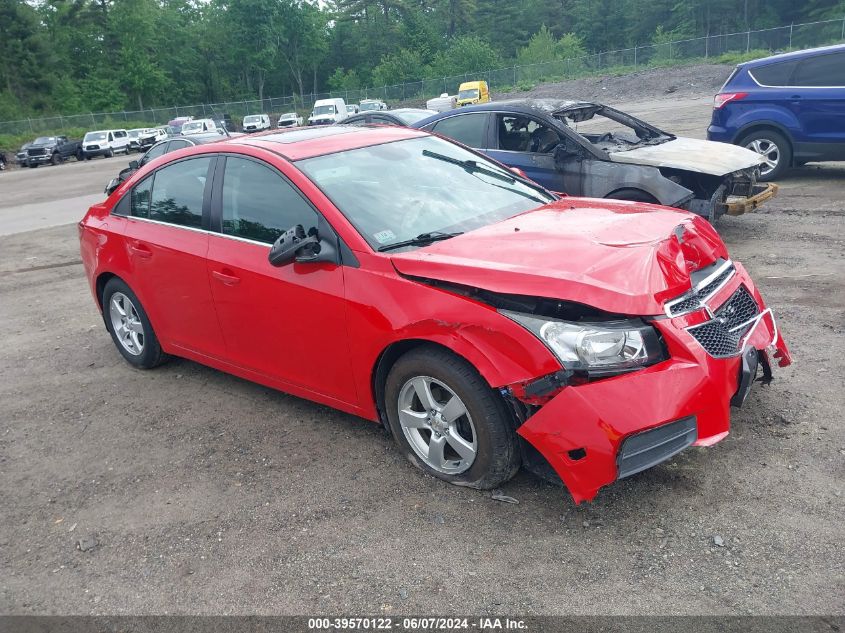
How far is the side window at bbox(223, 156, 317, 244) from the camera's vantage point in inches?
161

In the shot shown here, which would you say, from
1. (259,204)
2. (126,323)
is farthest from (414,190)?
(126,323)

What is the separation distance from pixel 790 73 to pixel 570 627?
32.8ft

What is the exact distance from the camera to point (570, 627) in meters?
2.64

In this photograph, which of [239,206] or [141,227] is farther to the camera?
[141,227]

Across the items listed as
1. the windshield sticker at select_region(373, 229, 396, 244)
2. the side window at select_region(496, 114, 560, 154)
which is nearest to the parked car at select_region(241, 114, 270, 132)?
the side window at select_region(496, 114, 560, 154)

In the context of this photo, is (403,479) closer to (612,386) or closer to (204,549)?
(204,549)

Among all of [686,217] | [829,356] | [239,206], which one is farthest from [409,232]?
[829,356]

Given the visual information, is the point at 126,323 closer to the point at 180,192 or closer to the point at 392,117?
the point at 180,192

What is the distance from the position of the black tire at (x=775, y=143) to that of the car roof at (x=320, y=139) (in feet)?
24.0

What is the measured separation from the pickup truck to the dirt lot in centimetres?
4024

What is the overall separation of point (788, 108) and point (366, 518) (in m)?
9.43

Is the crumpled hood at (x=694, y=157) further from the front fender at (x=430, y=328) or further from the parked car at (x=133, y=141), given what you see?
the parked car at (x=133, y=141)

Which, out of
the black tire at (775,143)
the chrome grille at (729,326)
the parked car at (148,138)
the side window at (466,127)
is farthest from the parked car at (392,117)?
the parked car at (148,138)

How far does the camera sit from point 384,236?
3.83 meters
